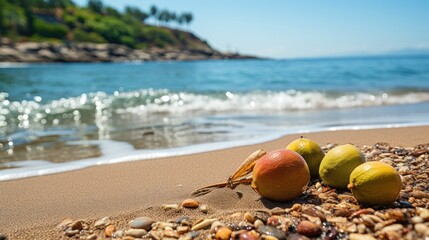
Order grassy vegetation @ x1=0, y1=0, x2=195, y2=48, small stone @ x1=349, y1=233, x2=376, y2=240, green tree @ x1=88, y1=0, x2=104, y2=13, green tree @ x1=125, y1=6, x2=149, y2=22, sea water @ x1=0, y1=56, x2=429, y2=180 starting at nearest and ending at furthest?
small stone @ x1=349, y1=233, x2=376, y2=240, sea water @ x1=0, y1=56, x2=429, y2=180, grassy vegetation @ x1=0, y1=0, x2=195, y2=48, green tree @ x1=88, y1=0, x2=104, y2=13, green tree @ x1=125, y1=6, x2=149, y2=22

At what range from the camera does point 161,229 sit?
9.09 ft

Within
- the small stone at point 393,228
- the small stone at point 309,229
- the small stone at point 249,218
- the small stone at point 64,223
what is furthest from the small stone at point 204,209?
the small stone at point 393,228

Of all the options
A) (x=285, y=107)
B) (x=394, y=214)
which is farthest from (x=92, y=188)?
(x=285, y=107)

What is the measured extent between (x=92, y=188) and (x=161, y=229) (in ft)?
5.02

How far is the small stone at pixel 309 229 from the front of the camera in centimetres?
250

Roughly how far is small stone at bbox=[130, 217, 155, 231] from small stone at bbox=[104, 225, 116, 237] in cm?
14

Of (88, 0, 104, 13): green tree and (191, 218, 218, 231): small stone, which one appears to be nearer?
(191, 218, 218, 231): small stone

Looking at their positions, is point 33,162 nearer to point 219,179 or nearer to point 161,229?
point 219,179

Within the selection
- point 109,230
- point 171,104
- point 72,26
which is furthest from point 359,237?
point 72,26

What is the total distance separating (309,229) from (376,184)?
2.25ft

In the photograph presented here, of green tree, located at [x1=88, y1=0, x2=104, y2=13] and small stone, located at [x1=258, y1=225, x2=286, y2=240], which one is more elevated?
green tree, located at [x1=88, y1=0, x2=104, y2=13]

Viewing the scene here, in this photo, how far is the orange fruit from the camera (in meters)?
3.02

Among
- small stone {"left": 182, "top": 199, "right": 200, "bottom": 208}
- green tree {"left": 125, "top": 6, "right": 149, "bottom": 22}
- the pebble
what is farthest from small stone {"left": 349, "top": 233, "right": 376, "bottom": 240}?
green tree {"left": 125, "top": 6, "right": 149, "bottom": 22}

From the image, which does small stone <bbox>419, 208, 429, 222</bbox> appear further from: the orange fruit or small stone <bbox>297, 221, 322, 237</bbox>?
the orange fruit
